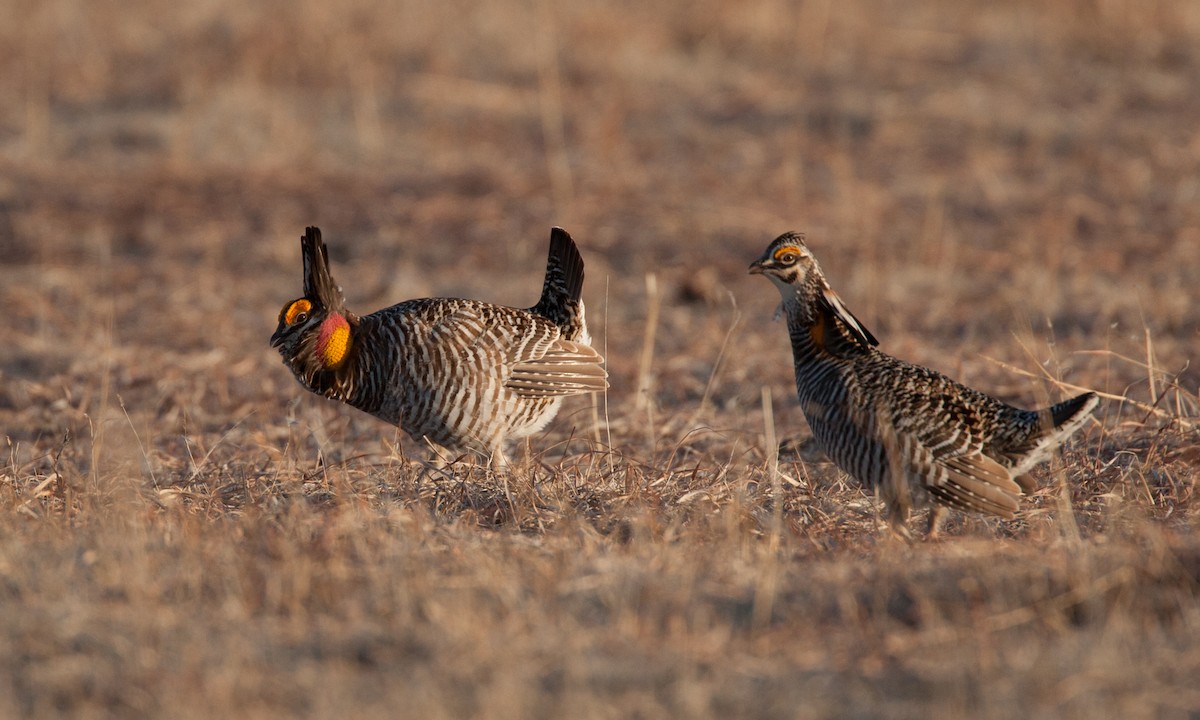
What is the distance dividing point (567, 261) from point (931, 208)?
4794mm

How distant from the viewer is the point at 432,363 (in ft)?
17.5

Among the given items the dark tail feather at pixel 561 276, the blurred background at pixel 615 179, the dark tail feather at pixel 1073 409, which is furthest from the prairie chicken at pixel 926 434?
the dark tail feather at pixel 561 276

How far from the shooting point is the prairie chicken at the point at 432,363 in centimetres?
537

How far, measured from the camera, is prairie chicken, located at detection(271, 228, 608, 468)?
537cm

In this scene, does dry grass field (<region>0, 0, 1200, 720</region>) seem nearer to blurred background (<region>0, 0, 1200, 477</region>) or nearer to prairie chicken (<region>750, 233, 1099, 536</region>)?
blurred background (<region>0, 0, 1200, 477</region>)

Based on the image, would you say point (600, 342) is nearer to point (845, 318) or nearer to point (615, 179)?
point (845, 318)

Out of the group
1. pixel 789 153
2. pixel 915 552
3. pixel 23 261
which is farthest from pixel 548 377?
pixel 789 153

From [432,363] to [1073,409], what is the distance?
6.92 ft

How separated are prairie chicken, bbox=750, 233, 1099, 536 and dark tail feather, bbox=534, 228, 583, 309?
1372 millimetres

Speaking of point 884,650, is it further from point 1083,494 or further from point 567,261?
point 567,261

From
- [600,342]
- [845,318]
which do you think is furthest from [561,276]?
[600,342]

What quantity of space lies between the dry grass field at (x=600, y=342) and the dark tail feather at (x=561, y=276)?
12.9 inches

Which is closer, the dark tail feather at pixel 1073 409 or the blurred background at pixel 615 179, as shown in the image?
the dark tail feather at pixel 1073 409

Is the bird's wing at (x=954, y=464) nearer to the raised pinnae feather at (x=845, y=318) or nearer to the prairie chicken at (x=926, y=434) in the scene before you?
the prairie chicken at (x=926, y=434)
